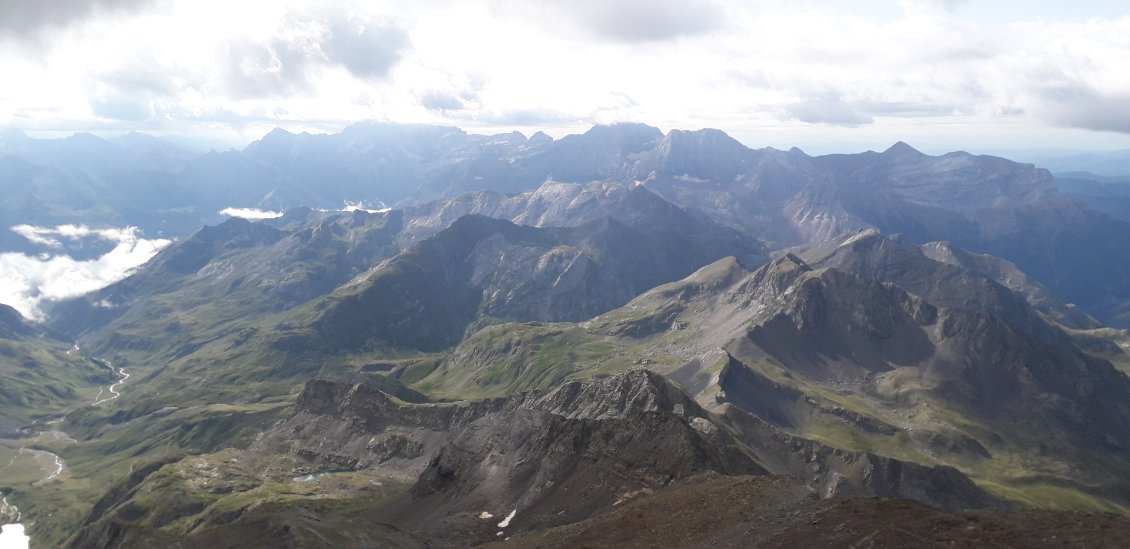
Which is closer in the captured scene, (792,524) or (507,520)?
(792,524)

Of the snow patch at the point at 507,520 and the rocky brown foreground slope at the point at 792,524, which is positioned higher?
the rocky brown foreground slope at the point at 792,524

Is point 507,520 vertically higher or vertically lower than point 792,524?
lower

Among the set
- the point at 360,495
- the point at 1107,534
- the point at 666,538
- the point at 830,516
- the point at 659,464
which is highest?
the point at 1107,534

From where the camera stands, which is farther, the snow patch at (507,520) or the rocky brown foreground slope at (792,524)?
the snow patch at (507,520)

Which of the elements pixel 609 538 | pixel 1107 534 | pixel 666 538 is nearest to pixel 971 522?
pixel 1107 534

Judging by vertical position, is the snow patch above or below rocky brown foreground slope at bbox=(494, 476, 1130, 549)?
below

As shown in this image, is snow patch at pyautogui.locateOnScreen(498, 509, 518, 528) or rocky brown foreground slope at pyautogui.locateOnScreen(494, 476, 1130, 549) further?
snow patch at pyautogui.locateOnScreen(498, 509, 518, 528)

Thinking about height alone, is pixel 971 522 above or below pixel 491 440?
above

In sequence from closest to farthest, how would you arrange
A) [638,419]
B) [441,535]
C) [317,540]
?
[317,540]
[441,535]
[638,419]

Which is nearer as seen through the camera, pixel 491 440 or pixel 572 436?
pixel 572 436

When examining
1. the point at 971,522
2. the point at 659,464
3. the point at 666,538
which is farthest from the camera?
the point at 659,464

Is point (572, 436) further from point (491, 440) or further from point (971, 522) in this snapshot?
point (971, 522)
